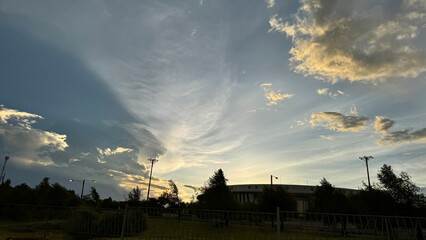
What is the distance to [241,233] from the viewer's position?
1141 cm

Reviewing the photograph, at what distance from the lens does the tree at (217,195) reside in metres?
31.4

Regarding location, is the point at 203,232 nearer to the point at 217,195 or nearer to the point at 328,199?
the point at 217,195

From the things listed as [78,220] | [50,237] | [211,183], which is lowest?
[50,237]

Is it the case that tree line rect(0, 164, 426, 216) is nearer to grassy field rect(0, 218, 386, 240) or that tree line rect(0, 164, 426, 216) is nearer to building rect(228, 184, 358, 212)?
grassy field rect(0, 218, 386, 240)

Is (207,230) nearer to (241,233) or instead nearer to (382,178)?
(241,233)

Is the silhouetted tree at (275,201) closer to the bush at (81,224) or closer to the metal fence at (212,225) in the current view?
the metal fence at (212,225)

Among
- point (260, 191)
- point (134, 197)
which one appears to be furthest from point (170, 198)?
point (260, 191)

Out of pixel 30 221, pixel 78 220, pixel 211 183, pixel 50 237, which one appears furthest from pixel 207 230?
pixel 211 183

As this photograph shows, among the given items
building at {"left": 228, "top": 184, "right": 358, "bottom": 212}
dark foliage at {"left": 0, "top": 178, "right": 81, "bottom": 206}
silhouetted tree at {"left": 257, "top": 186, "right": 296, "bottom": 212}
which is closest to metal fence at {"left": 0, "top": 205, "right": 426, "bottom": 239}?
dark foliage at {"left": 0, "top": 178, "right": 81, "bottom": 206}

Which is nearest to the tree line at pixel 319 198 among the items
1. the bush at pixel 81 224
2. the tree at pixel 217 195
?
the tree at pixel 217 195

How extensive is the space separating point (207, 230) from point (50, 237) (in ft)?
35.7

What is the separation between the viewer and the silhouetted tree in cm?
3203

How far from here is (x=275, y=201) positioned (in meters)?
32.3

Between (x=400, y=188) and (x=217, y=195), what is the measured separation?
75.5 feet
